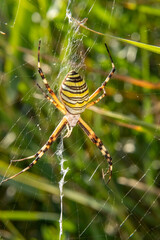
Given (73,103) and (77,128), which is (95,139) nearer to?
(77,128)

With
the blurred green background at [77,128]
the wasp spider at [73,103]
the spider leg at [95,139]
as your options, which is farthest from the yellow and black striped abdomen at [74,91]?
the spider leg at [95,139]

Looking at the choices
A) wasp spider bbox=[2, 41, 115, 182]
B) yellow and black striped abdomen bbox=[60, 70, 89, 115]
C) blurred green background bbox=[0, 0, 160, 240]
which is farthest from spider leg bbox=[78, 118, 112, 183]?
yellow and black striped abdomen bbox=[60, 70, 89, 115]

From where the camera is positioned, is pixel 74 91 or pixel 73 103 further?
pixel 73 103

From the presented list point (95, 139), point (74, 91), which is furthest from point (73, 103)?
point (95, 139)

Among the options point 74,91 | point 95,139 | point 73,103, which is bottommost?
point 95,139

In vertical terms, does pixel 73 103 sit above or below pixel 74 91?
below

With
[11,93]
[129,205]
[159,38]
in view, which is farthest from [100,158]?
[159,38]
